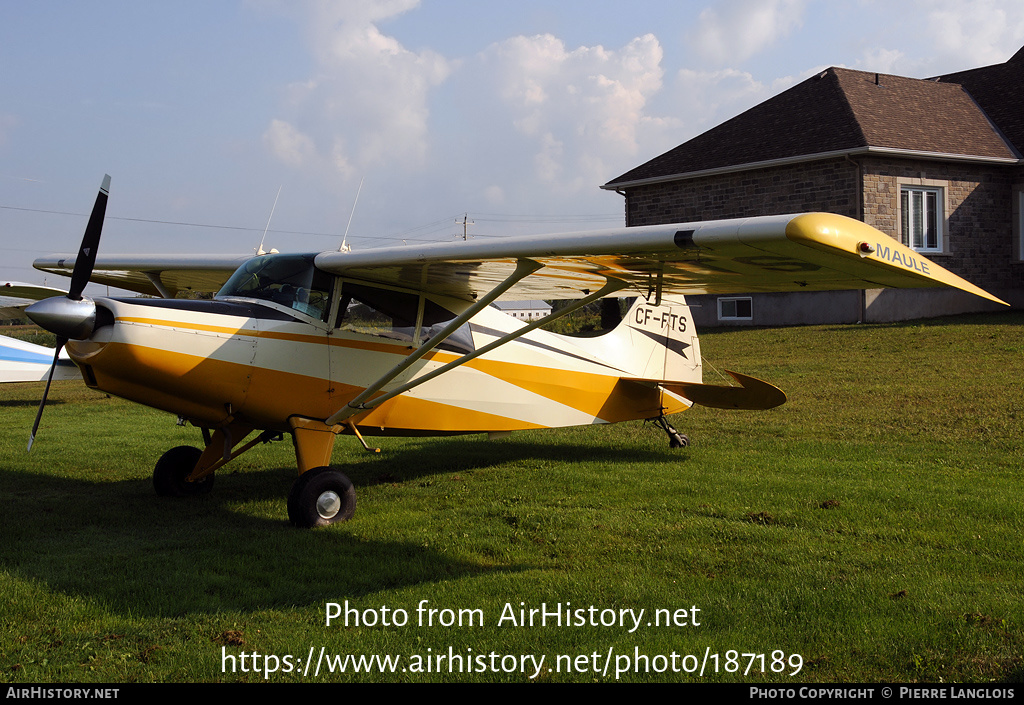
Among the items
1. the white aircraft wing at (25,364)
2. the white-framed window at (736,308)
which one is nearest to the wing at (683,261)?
the white aircraft wing at (25,364)

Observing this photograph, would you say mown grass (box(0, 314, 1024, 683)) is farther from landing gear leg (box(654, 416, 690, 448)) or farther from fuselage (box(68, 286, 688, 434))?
fuselage (box(68, 286, 688, 434))

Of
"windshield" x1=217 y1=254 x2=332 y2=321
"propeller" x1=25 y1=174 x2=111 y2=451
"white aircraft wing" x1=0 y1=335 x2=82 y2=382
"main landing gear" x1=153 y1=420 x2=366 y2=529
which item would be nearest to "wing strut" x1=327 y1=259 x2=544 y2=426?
"main landing gear" x1=153 y1=420 x2=366 y2=529

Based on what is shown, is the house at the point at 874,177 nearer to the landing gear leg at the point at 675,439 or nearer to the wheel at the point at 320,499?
the landing gear leg at the point at 675,439

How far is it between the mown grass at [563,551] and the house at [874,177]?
38.9 feet

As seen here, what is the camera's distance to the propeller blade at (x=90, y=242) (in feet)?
20.7

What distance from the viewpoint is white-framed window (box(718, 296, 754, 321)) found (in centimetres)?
2480

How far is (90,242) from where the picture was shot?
6496mm

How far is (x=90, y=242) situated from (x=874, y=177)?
20451 mm

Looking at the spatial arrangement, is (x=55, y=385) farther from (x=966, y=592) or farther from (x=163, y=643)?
(x=966, y=592)

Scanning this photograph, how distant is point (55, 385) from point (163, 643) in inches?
815

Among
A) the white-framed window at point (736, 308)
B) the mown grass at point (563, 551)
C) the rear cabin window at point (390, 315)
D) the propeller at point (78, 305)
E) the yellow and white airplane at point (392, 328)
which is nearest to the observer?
the mown grass at point (563, 551)

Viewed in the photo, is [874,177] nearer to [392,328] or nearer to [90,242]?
[392,328]

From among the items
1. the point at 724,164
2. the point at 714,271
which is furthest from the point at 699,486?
the point at 724,164

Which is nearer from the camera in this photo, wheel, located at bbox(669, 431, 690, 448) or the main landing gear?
the main landing gear
